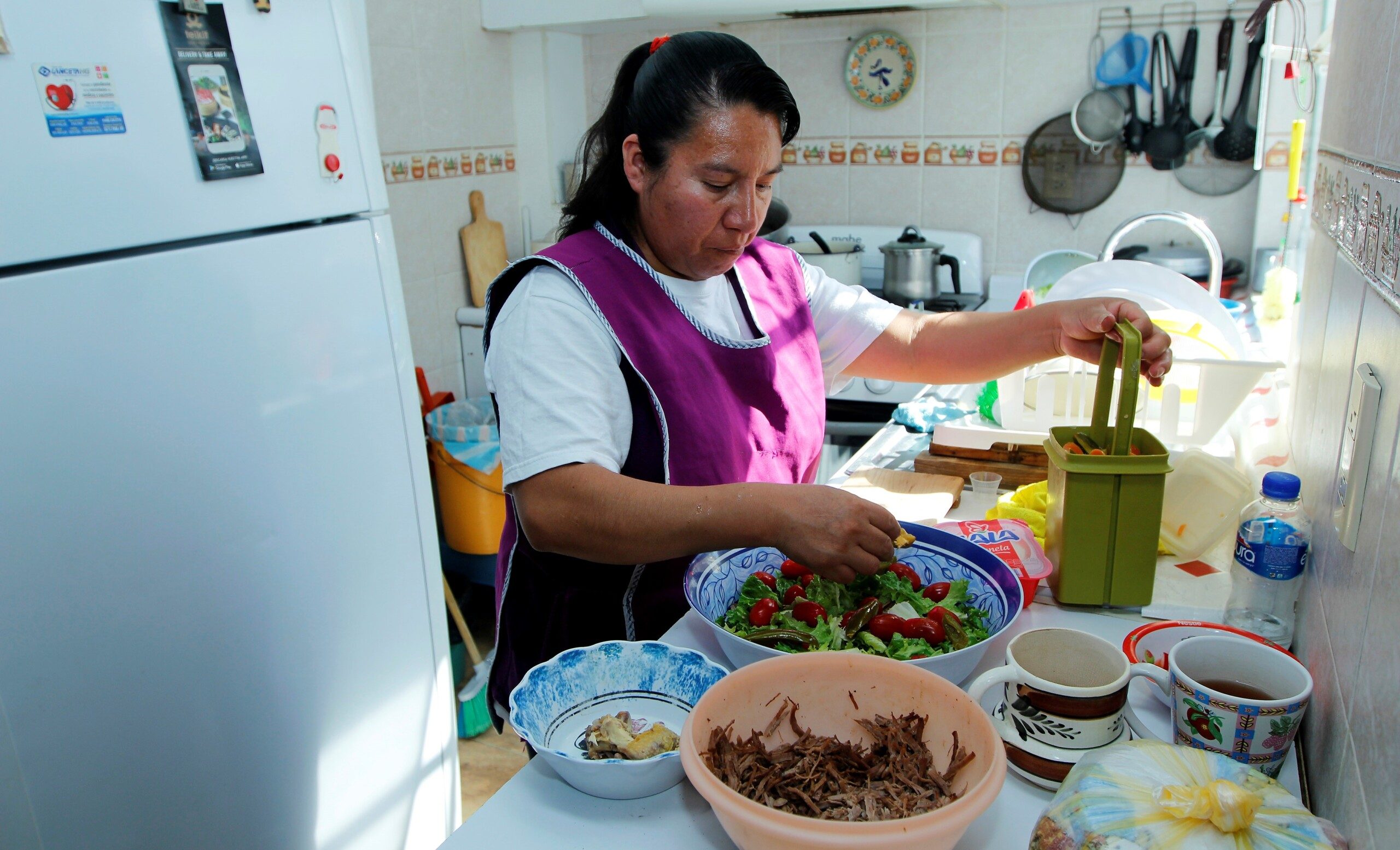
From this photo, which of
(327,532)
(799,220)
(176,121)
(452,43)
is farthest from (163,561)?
(799,220)

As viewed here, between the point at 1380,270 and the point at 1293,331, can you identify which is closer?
the point at 1380,270

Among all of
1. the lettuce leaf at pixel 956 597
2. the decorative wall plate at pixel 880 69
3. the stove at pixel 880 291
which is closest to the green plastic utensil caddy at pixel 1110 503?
the lettuce leaf at pixel 956 597

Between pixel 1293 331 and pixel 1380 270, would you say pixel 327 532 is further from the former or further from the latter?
pixel 1293 331

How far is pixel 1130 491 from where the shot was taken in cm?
107

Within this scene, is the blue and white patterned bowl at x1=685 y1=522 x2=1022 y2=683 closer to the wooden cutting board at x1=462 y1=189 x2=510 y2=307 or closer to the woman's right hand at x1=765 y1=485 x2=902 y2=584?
the woman's right hand at x1=765 y1=485 x2=902 y2=584

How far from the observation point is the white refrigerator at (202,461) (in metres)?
1.09

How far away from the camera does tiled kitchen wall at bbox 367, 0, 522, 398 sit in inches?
104

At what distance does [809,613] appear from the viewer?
3.31 ft

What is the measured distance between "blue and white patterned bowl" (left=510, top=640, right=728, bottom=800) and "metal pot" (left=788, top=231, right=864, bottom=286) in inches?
77.8

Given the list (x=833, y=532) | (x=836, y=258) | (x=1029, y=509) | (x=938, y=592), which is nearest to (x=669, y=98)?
(x=833, y=532)

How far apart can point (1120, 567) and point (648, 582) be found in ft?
1.88

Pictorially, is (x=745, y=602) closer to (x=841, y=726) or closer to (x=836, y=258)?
(x=841, y=726)

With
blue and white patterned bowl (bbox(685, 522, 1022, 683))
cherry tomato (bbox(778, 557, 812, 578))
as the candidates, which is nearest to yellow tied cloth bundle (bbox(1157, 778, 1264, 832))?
blue and white patterned bowl (bbox(685, 522, 1022, 683))

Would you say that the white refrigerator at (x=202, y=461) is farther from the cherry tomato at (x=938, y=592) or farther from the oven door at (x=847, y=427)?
the oven door at (x=847, y=427)
